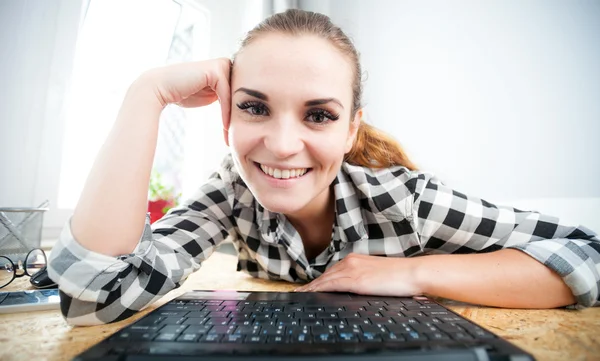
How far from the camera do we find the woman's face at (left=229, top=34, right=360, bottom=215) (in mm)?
641

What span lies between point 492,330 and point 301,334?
0.97 ft

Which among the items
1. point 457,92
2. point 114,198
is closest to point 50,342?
point 114,198

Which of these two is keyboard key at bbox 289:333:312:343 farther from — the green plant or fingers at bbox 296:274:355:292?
the green plant

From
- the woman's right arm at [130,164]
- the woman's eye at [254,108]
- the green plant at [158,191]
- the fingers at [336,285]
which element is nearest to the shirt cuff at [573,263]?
the fingers at [336,285]

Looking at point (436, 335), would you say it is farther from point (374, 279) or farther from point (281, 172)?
point (281, 172)

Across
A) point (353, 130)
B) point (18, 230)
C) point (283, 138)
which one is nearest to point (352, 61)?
point (353, 130)

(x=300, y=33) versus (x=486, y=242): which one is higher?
(x=300, y=33)

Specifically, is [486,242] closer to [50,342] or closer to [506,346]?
[506,346]

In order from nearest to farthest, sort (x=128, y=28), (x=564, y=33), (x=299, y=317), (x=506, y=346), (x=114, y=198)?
1. (x=506, y=346)
2. (x=299, y=317)
3. (x=114, y=198)
4. (x=564, y=33)
5. (x=128, y=28)

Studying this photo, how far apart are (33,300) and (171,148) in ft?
7.11

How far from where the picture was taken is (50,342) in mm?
457

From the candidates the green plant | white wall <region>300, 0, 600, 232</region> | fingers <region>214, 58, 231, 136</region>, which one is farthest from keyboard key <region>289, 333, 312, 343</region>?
the green plant

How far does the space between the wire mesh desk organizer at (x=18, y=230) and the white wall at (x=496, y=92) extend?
40.4 inches

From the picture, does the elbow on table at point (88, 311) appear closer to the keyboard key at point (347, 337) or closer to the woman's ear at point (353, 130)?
the keyboard key at point (347, 337)
